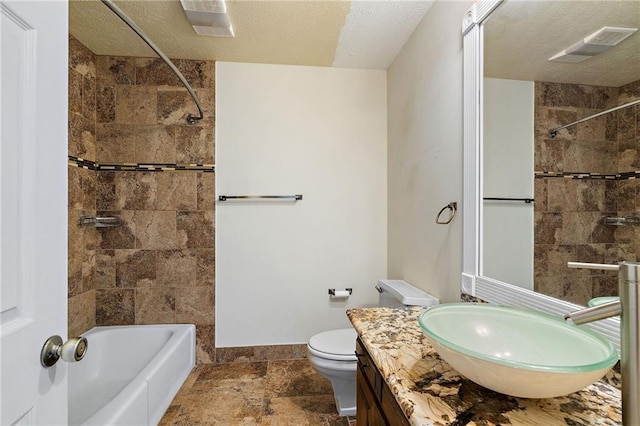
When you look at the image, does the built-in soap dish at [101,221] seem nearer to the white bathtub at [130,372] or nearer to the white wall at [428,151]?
the white bathtub at [130,372]

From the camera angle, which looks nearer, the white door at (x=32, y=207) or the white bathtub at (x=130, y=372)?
the white door at (x=32, y=207)

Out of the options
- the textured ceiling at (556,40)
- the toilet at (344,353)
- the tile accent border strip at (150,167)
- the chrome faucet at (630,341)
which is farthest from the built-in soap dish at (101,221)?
the chrome faucet at (630,341)

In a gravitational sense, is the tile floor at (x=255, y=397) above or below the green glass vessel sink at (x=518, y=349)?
below

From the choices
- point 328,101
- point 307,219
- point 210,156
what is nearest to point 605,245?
point 307,219

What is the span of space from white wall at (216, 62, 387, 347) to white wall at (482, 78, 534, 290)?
124cm


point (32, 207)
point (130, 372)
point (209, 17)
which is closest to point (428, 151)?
point (209, 17)

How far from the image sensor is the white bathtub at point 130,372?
1.39 m

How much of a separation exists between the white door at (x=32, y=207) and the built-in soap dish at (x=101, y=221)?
1.75 metres

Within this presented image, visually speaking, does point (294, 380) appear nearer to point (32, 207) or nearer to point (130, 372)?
point (130, 372)

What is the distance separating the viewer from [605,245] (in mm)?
765

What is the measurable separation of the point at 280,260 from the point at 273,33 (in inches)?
66.3

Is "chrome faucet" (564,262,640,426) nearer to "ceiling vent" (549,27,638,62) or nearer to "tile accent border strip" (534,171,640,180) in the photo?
"tile accent border strip" (534,171,640,180)

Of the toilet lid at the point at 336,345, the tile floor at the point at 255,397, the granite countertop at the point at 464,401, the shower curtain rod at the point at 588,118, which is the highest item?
the shower curtain rod at the point at 588,118

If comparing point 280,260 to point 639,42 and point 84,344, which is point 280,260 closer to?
point 84,344
